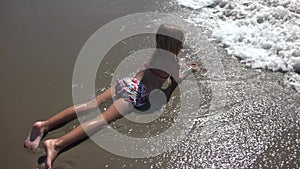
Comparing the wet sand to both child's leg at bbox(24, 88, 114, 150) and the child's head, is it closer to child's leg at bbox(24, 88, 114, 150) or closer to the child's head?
child's leg at bbox(24, 88, 114, 150)

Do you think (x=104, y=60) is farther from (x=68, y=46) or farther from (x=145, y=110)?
(x=145, y=110)

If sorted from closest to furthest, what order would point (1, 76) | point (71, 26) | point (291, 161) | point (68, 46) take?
point (291, 161), point (1, 76), point (68, 46), point (71, 26)

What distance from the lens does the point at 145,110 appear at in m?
3.49

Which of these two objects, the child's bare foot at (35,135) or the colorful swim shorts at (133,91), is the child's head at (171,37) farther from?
the child's bare foot at (35,135)

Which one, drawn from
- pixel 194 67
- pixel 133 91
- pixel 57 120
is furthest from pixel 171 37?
pixel 57 120

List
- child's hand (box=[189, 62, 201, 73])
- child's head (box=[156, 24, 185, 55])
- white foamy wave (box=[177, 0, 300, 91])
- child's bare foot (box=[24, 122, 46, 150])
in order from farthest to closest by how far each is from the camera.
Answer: white foamy wave (box=[177, 0, 300, 91])
child's hand (box=[189, 62, 201, 73])
child's head (box=[156, 24, 185, 55])
child's bare foot (box=[24, 122, 46, 150])

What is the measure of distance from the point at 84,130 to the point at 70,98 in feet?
1.95

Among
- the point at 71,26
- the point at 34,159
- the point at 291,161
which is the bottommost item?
the point at 291,161

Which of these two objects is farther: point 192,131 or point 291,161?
point 192,131

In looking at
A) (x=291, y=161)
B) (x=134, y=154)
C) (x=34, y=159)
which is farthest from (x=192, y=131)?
(x=34, y=159)

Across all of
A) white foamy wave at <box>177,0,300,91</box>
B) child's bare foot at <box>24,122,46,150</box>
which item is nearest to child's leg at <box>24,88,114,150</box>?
child's bare foot at <box>24,122,46,150</box>

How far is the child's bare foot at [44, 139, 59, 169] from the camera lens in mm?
2906

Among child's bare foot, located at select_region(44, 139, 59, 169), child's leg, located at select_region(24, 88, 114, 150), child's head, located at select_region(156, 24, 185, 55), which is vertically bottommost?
child's bare foot, located at select_region(44, 139, 59, 169)

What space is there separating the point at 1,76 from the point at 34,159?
134cm
